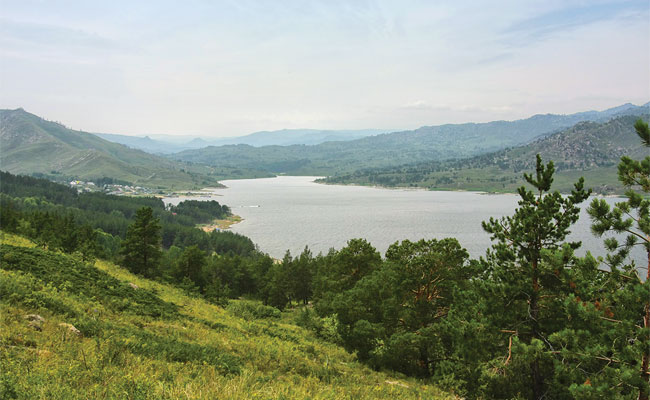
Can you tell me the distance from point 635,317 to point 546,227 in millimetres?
5673

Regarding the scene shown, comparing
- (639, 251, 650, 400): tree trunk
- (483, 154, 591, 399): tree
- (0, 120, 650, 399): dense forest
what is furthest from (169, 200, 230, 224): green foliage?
(639, 251, 650, 400): tree trunk

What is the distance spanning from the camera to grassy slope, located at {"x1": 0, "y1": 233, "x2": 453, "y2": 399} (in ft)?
26.0

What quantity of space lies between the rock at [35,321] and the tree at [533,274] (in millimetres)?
18877

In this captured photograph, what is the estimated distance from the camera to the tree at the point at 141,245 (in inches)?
1720

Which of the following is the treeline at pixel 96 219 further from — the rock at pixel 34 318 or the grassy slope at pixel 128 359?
the rock at pixel 34 318

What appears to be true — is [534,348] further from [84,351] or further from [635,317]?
[84,351]

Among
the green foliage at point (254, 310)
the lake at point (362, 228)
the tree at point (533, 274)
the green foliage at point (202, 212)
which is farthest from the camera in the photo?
the green foliage at point (202, 212)

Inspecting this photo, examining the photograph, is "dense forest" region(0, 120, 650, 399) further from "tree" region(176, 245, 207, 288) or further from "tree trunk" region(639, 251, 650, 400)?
"tree" region(176, 245, 207, 288)

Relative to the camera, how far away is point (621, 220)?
1263 centimetres

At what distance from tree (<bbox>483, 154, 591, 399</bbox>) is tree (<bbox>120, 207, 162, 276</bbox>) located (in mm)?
40051

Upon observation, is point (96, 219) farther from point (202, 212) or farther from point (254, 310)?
point (254, 310)

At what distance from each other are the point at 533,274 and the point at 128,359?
56.9ft

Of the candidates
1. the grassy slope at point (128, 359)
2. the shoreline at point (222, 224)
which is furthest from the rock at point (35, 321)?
the shoreline at point (222, 224)

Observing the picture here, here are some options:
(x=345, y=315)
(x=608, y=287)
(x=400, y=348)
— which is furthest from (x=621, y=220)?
(x=345, y=315)
